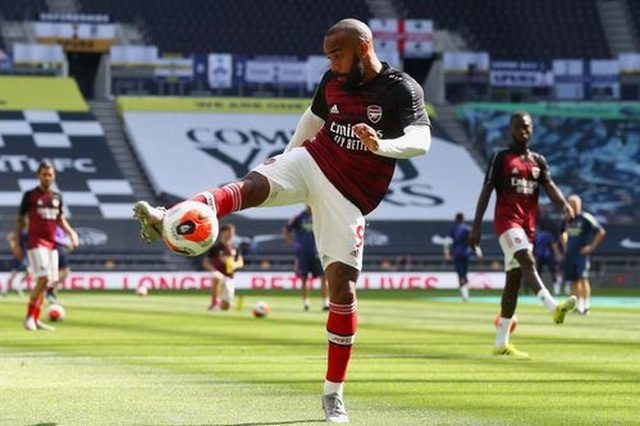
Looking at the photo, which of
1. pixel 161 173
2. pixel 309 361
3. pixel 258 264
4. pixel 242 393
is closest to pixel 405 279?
pixel 258 264

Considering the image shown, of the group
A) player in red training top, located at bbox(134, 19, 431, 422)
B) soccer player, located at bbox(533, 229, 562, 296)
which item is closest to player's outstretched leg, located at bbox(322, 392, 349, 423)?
player in red training top, located at bbox(134, 19, 431, 422)

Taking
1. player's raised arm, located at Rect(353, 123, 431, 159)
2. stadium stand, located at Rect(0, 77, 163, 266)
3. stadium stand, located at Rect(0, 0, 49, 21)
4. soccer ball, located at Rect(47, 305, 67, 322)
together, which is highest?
player's raised arm, located at Rect(353, 123, 431, 159)

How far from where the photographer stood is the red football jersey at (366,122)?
8.71 m

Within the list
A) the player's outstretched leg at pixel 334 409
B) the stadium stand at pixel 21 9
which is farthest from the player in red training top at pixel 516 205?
the stadium stand at pixel 21 9

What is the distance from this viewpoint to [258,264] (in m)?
43.9

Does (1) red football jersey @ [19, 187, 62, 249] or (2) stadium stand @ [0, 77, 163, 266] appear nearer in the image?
(1) red football jersey @ [19, 187, 62, 249]

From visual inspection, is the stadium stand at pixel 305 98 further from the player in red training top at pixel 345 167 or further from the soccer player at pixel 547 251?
Answer: the player in red training top at pixel 345 167

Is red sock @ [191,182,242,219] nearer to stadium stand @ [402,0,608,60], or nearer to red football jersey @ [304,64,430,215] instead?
red football jersey @ [304,64,430,215]

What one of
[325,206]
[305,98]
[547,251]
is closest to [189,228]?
[325,206]

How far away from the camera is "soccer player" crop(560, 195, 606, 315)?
27484mm

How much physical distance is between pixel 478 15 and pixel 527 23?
2142mm

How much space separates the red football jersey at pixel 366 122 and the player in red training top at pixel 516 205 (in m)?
5.65

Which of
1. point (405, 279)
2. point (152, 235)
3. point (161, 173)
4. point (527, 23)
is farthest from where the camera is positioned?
point (527, 23)

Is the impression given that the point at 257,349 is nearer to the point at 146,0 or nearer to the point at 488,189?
the point at 488,189
